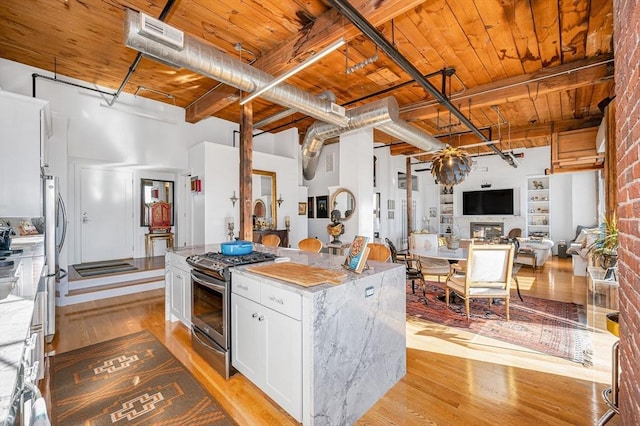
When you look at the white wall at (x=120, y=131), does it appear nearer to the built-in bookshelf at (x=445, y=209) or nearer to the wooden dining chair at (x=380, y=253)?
the wooden dining chair at (x=380, y=253)

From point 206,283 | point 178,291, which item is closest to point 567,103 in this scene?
point 206,283

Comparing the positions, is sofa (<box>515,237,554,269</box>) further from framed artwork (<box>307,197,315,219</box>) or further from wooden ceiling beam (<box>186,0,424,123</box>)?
wooden ceiling beam (<box>186,0,424,123</box>)

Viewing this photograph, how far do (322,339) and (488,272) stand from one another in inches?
111

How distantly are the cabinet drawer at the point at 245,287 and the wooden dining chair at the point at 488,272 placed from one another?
2691mm

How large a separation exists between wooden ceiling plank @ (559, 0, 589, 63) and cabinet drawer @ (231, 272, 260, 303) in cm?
398

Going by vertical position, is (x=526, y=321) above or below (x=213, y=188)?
below

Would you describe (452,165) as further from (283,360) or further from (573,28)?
(283,360)

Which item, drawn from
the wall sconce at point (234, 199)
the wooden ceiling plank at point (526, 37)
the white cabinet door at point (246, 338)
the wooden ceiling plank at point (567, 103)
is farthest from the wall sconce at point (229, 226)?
the wooden ceiling plank at point (567, 103)

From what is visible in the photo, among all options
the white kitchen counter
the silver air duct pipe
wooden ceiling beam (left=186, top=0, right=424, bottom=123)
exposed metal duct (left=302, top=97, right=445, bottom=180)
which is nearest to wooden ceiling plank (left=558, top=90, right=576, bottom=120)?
exposed metal duct (left=302, top=97, right=445, bottom=180)

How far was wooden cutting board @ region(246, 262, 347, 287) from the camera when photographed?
6.29 ft

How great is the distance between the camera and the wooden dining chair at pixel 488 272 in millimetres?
3592

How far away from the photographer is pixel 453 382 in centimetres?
243

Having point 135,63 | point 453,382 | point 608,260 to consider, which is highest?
point 135,63

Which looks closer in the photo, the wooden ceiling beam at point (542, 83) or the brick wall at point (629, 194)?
the brick wall at point (629, 194)
